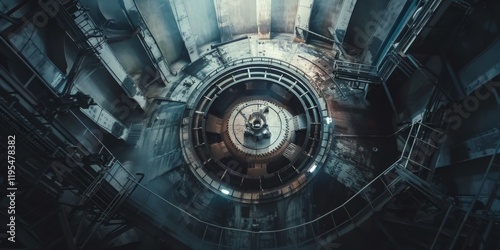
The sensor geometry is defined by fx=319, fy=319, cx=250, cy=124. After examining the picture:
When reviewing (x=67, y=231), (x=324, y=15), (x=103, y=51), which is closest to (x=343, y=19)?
(x=324, y=15)

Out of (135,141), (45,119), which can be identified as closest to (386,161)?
(135,141)

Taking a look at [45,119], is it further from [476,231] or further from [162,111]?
[476,231]

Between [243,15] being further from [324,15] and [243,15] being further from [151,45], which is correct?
[151,45]

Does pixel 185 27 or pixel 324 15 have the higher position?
pixel 324 15

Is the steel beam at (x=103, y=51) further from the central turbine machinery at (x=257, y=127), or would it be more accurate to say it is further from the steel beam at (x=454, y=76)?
the steel beam at (x=454, y=76)

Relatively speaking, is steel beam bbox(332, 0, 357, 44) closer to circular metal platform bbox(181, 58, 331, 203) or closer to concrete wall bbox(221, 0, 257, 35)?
circular metal platform bbox(181, 58, 331, 203)
